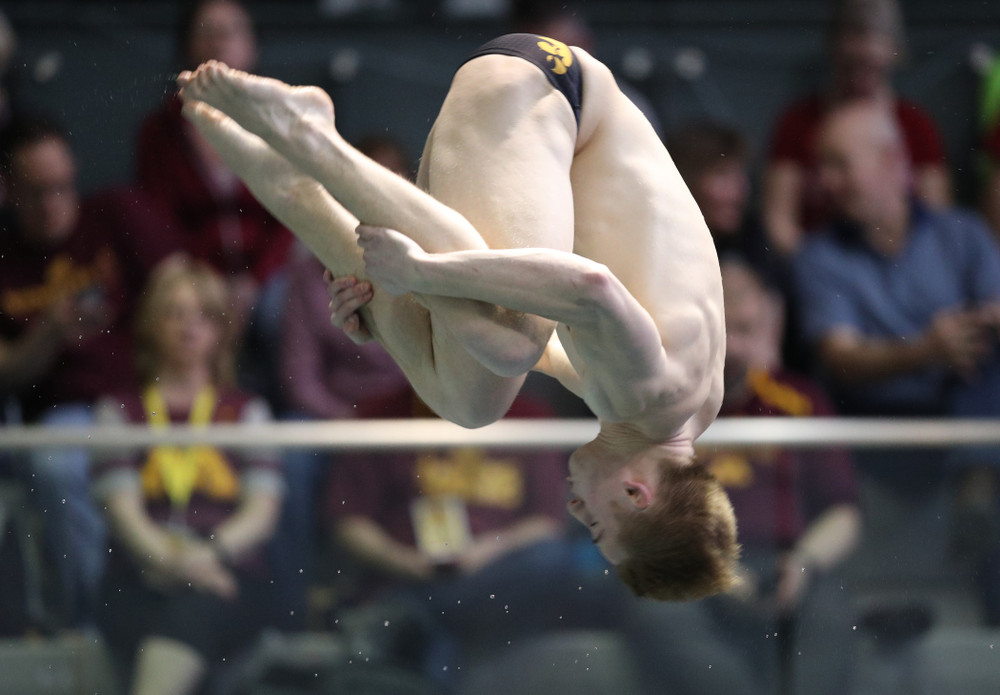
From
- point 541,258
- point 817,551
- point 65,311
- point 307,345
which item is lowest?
point 817,551

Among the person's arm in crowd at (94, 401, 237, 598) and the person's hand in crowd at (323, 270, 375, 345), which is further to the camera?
the person's arm in crowd at (94, 401, 237, 598)

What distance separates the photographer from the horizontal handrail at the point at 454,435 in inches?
132

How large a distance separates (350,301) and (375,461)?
1.24 metres

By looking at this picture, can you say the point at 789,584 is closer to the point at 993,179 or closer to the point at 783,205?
the point at 783,205

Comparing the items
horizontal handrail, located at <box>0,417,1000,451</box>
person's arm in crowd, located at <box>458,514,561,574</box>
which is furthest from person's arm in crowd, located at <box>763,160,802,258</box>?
person's arm in crowd, located at <box>458,514,561,574</box>

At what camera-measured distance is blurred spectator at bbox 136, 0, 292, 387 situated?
3164 millimetres

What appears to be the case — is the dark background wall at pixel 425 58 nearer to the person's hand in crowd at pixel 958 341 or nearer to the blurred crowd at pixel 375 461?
the blurred crowd at pixel 375 461

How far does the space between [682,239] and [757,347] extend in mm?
1289

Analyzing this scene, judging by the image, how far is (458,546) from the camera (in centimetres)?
346

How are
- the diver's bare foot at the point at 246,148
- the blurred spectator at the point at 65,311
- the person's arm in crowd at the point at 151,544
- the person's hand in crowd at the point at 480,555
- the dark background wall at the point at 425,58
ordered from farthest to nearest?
the person's hand in crowd at the point at 480,555, the person's arm in crowd at the point at 151,544, the blurred spectator at the point at 65,311, the dark background wall at the point at 425,58, the diver's bare foot at the point at 246,148

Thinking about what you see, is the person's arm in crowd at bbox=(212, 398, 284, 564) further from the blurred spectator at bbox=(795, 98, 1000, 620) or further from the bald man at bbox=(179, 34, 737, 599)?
the blurred spectator at bbox=(795, 98, 1000, 620)

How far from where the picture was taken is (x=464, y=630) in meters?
3.44

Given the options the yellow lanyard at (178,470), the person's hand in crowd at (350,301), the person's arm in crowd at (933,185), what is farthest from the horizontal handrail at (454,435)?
the person's hand in crowd at (350,301)

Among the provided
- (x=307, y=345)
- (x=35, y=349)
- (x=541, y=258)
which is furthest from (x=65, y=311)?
(x=541, y=258)
